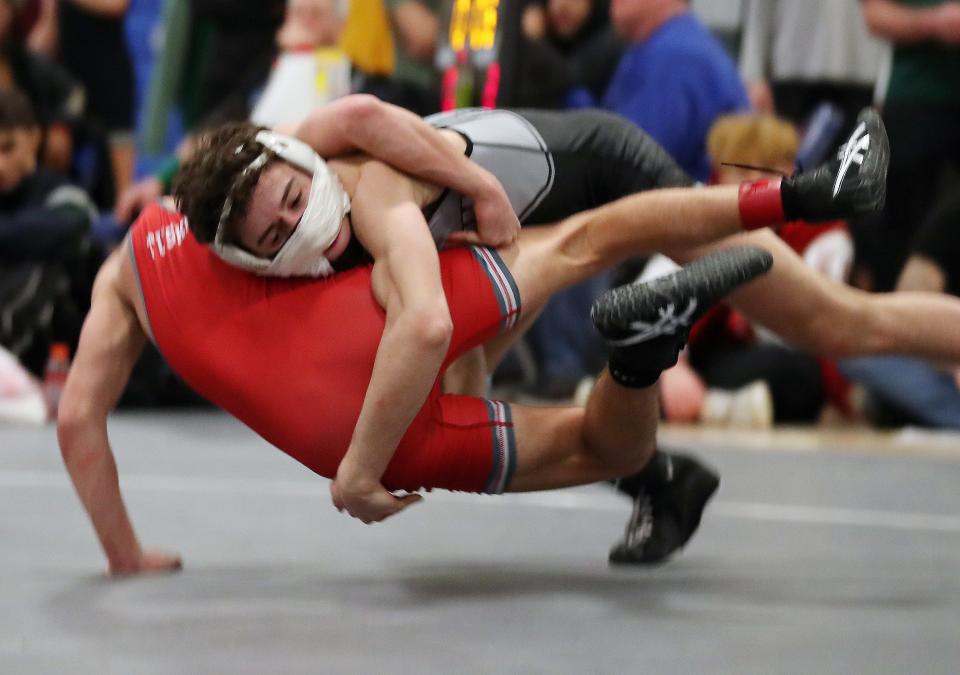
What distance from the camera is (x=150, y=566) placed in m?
2.68

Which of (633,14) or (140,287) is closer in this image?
(140,287)

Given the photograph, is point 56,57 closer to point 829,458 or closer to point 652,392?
point 829,458

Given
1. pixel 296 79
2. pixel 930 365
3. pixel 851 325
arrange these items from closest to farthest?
pixel 851 325 → pixel 930 365 → pixel 296 79

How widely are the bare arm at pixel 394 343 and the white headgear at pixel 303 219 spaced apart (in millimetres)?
57

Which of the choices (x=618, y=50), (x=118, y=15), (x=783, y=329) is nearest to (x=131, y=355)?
(x=783, y=329)

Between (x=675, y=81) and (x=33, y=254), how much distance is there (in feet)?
8.16

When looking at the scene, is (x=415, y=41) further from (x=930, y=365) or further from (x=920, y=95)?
(x=930, y=365)

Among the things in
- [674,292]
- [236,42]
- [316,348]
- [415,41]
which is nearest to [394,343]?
[316,348]

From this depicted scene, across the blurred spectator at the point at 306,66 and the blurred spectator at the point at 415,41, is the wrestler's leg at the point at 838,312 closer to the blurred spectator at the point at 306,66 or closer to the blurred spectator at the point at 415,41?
the blurred spectator at the point at 306,66

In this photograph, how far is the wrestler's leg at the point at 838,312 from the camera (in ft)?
8.93

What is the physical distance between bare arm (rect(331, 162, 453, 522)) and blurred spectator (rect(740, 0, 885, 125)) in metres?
3.42

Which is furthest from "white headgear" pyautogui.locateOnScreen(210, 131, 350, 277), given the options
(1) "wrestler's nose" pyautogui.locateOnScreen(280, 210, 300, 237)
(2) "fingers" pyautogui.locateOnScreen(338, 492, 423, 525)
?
(2) "fingers" pyautogui.locateOnScreen(338, 492, 423, 525)

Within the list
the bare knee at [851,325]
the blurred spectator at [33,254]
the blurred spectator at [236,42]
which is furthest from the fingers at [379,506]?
the blurred spectator at [236,42]

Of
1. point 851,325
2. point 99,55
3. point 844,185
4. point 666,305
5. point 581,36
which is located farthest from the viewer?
point 99,55
